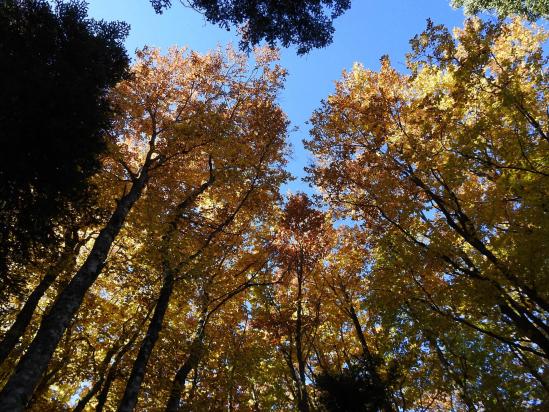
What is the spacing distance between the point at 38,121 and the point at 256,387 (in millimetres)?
18522

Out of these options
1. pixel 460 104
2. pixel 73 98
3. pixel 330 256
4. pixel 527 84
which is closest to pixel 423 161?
pixel 460 104

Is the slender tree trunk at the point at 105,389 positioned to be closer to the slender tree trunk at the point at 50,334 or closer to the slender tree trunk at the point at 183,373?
the slender tree trunk at the point at 183,373

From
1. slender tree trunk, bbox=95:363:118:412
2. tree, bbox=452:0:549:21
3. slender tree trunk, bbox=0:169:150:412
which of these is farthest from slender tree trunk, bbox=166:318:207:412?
tree, bbox=452:0:549:21

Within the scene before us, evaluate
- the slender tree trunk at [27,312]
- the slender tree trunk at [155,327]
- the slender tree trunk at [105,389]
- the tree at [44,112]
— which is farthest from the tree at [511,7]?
the slender tree trunk at [105,389]

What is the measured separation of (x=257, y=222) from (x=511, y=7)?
39.0 ft

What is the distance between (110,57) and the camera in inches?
350

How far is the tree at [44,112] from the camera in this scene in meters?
6.69

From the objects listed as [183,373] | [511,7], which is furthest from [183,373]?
[511,7]

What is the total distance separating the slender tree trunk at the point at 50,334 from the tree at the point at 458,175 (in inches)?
286

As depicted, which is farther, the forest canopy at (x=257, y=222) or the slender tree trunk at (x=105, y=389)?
the slender tree trunk at (x=105, y=389)

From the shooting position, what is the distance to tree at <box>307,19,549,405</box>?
8.38 m

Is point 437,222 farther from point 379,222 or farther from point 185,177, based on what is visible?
point 185,177

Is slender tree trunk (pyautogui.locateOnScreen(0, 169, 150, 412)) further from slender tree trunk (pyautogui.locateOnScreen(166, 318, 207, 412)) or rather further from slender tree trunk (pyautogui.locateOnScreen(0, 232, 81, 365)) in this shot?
slender tree trunk (pyautogui.locateOnScreen(166, 318, 207, 412))

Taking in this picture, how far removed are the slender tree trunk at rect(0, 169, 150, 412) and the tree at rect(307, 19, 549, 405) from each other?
23.8 feet
